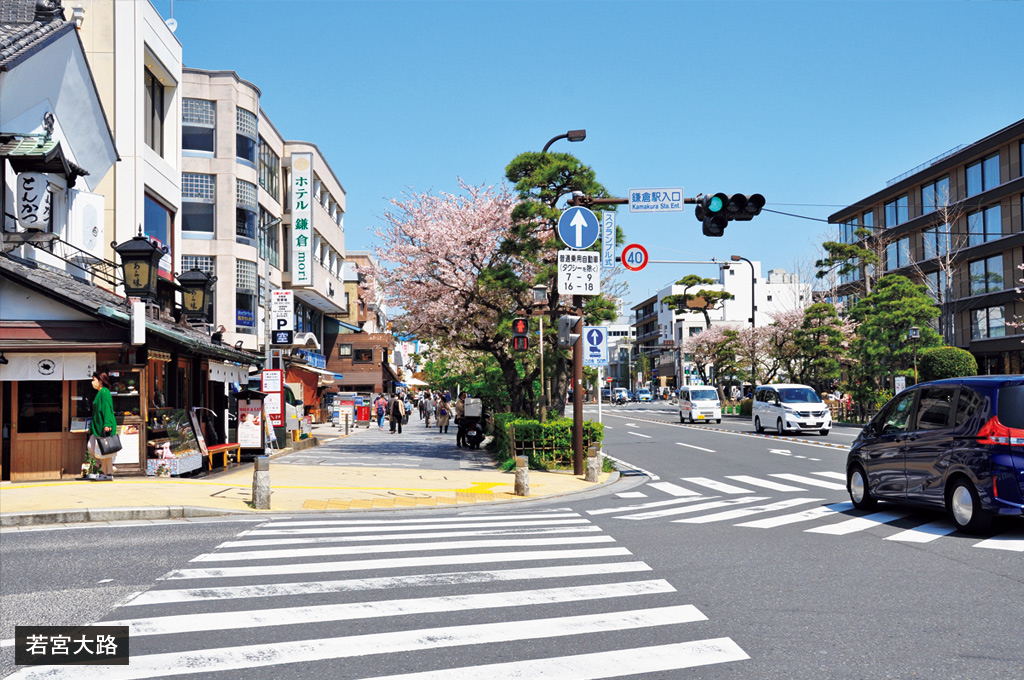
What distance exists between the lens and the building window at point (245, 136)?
36.7 m

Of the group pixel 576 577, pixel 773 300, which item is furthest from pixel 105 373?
pixel 773 300

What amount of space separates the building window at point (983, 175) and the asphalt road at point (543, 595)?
43279 millimetres

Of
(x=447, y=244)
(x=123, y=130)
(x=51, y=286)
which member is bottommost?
(x=51, y=286)

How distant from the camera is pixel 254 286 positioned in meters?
37.2

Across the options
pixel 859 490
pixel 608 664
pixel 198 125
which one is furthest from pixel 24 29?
pixel 608 664

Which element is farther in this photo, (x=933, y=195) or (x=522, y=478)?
(x=933, y=195)

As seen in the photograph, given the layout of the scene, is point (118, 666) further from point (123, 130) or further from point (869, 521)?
point (123, 130)

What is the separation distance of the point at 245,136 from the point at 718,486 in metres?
29.3

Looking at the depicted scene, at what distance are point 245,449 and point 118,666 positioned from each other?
62.0 feet

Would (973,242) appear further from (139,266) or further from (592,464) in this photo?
(139,266)

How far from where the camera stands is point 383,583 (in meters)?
7.45

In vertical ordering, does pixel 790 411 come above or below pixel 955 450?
below

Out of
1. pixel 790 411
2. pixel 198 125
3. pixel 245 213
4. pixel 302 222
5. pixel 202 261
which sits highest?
pixel 198 125

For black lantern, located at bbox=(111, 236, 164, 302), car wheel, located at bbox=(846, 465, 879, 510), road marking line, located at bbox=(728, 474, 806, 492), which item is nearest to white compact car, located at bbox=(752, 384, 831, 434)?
road marking line, located at bbox=(728, 474, 806, 492)
